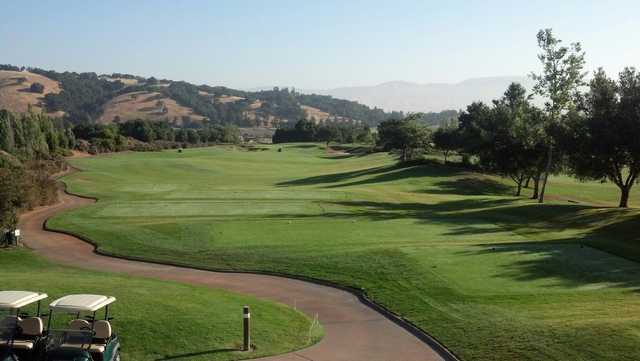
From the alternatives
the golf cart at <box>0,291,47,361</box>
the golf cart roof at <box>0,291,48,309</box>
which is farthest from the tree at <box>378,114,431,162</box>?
the golf cart at <box>0,291,47,361</box>

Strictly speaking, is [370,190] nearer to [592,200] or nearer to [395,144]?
[592,200]

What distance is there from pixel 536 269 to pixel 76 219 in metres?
31.4

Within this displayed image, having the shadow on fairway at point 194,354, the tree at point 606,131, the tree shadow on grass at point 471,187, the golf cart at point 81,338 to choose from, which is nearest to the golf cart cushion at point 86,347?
the golf cart at point 81,338

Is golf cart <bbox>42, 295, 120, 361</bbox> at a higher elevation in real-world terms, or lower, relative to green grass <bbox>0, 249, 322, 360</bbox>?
higher

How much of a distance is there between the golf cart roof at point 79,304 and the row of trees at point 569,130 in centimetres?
4421

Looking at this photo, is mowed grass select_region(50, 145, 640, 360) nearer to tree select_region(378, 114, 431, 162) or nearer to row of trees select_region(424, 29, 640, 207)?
row of trees select_region(424, 29, 640, 207)

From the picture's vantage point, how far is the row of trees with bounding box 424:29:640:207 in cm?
4884

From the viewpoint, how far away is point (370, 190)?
6950 centimetres

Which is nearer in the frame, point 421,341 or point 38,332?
point 38,332

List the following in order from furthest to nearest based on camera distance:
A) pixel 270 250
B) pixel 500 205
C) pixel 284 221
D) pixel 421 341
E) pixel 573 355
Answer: pixel 500 205
pixel 284 221
pixel 270 250
pixel 421 341
pixel 573 355

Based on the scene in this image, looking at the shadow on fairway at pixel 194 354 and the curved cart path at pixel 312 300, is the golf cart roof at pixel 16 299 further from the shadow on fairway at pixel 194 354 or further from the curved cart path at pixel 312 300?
the curved cart path at pixel 312 300

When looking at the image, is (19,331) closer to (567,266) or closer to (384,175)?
(567,266)

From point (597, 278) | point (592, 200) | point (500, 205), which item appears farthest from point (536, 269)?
point (592, 200)

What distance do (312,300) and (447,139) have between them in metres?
89.3
